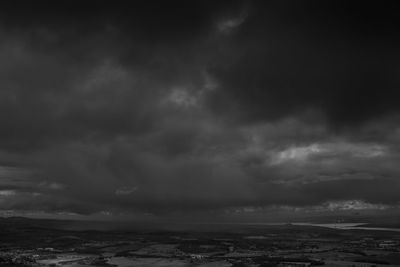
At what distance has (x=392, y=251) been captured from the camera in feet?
629

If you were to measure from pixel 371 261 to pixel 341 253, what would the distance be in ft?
109

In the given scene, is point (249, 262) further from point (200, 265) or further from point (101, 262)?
point (101, 262)

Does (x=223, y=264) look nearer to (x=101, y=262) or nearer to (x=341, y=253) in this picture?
(x=101, y=262)

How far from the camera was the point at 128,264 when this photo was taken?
484 ft

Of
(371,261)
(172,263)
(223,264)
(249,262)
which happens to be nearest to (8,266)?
(172,263)

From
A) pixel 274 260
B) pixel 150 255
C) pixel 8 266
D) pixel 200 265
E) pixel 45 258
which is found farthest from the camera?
pixel 150 255

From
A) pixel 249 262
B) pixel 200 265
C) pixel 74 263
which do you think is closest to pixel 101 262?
pixel 74 263

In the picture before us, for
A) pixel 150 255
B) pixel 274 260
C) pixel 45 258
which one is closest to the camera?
pixel 274 260

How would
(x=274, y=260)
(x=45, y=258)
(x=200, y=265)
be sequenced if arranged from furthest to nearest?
(x=45, y=258)
(x=274, y=260)
(x=200, y=265)

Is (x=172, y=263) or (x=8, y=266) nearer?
(x=8, y=266)

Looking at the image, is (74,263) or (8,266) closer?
(8,266)

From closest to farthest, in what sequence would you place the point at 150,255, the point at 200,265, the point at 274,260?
the point at 200,265
the point at 274,260
the point at 150,255

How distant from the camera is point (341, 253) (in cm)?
18338

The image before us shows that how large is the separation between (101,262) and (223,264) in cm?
4168
